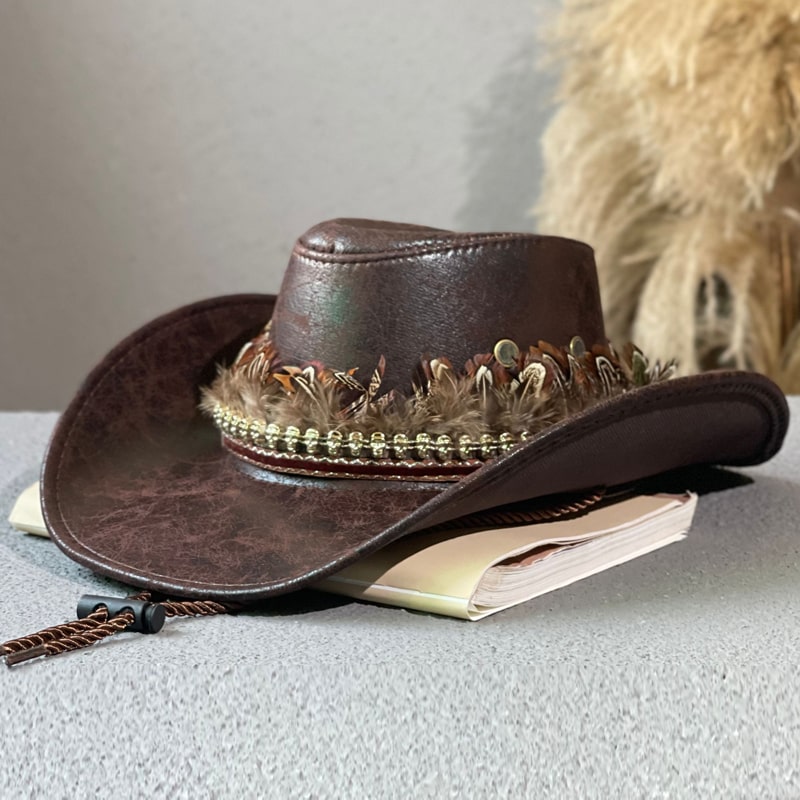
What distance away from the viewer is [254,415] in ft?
2.79

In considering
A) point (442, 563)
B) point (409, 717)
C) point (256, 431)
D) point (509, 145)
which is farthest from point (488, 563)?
point (509, 145)

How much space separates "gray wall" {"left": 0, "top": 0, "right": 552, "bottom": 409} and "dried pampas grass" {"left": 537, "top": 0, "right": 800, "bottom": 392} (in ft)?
0.86

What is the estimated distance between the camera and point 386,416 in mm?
792

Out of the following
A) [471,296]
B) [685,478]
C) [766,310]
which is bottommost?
[766,310]

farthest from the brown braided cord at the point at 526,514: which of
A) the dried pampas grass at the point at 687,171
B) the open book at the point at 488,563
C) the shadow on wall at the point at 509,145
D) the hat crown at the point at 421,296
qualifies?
the shadow on wall at the point at 509,145

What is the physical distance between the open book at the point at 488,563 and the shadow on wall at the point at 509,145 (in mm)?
1635

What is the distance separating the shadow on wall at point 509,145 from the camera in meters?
2.37

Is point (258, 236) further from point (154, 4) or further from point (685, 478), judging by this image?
point (685, 478)

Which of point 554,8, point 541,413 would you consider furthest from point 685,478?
point 554,8

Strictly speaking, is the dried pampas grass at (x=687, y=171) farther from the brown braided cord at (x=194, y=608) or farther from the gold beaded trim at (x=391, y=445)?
the brown braided cord at (x=194, y=608)

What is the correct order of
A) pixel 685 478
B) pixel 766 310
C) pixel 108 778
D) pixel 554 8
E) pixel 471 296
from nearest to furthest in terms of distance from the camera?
1. pixel 108 778
2. pixel 471 296
3. pixel 685 478
4. pixel 766 310
5. pixel 554 8

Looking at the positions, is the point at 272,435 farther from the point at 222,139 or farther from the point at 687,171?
the point at 222,139

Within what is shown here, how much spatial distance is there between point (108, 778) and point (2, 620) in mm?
162

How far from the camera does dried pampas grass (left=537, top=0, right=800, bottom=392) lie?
1756mm
